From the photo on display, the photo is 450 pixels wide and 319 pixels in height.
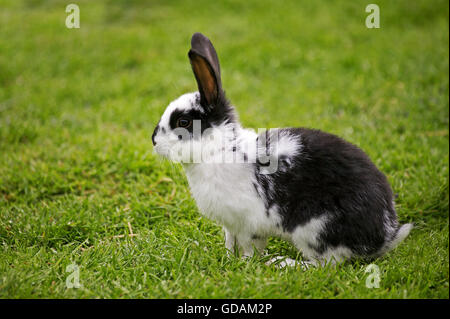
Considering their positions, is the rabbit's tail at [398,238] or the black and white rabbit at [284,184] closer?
the black and white rabbit at [284,184]

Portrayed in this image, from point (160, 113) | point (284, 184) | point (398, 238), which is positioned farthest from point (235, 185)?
point (160, 113)

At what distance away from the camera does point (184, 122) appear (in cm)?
300

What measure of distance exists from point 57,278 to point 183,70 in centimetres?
450

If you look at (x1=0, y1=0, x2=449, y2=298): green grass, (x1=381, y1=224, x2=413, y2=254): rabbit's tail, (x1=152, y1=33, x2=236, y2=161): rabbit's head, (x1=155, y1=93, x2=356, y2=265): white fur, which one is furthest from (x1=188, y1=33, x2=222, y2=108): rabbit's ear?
(x1=381, y1=224, x2=413, y2=254): rabbit's tail

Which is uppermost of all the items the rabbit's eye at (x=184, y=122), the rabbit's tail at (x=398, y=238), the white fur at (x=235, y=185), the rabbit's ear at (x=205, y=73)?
the rabbit's ear at (x=205, y=73)

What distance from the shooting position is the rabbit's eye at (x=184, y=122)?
299cm

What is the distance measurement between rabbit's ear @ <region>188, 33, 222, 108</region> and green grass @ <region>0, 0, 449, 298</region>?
3.56ft

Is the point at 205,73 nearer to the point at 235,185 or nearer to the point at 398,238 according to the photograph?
the point at 235,185

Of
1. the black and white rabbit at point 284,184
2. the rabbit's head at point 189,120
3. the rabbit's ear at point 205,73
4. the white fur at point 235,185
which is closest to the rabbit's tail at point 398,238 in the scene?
the black and white rabbit at point 284,184

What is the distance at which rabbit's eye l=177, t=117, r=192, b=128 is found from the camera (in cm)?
299

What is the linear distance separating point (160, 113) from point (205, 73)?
291 cm

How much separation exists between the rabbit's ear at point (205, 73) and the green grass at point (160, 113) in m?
1.09

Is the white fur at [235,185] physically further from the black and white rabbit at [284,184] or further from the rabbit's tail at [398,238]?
the rabbit's tail at [398,238]

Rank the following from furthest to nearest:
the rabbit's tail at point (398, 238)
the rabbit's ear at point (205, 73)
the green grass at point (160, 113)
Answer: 1. the rabbit's tail at point (398, 238)
2. the green grass at point (160, 113)
3. the rabbit's ear at point (205, 73)
